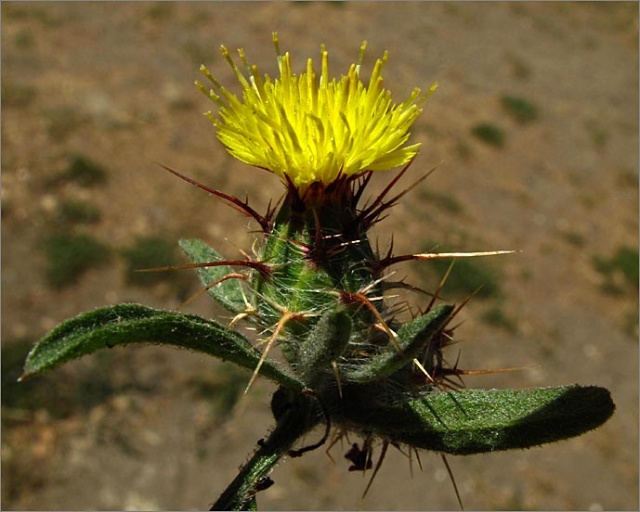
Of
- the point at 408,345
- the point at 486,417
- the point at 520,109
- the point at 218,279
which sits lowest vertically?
the point at 486,417

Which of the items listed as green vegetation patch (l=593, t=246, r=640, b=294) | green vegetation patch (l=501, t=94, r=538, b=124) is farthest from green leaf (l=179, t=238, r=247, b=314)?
green vegetation patch (l=501, t=94, r=538, b=124)

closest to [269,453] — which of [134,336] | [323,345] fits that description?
[323,345]

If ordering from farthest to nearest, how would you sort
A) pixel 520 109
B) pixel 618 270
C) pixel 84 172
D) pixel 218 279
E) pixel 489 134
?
1. pixel 520 109
2. pixel 489 134
3. pixel 618 270
4. pixel 84 172
5. pixel 218 279

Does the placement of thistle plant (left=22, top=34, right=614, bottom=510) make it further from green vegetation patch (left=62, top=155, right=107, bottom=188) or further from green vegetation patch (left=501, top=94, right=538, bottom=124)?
green vegetation patch (left=501, top=94, right=538, bottom=124)

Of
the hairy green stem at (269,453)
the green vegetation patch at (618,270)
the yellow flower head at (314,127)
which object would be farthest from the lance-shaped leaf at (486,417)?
the green vegetation patch at (618,270)

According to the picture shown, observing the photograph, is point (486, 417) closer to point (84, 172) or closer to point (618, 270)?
point (84, 172)

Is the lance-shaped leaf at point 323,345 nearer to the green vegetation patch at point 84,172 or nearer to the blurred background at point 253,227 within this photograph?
the blurred background at point 253,227

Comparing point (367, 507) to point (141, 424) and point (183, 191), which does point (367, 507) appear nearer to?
point (141, 424)
